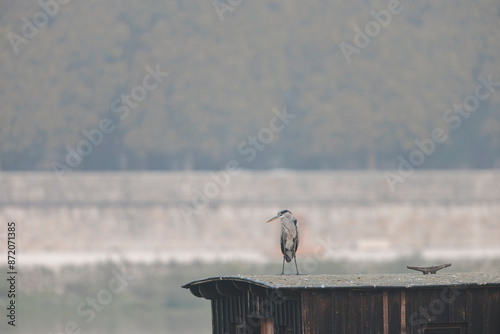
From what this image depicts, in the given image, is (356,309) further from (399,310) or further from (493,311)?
(493,311)

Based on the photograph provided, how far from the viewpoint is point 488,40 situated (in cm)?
5494

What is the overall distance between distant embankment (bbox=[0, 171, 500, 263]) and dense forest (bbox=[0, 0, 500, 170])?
3581 millimetres

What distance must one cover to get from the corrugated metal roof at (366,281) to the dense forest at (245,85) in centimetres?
3227

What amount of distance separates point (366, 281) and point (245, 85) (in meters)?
38.4

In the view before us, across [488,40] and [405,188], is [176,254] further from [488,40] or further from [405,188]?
[488,40]

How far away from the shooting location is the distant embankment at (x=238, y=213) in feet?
138

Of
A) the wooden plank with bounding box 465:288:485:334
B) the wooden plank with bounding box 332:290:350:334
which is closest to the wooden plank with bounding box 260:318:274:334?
the wooden plank with bounding box 332:290:350:334

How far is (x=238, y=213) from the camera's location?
1683 inches

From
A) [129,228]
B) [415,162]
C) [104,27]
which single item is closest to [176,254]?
[129,228]

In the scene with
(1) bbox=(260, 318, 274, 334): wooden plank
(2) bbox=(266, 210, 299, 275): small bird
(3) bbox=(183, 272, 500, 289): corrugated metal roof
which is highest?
(2) bbox=(266, 210, 299, 275): small bird

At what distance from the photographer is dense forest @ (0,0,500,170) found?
161 ft

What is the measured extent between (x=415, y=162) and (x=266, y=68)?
812cm

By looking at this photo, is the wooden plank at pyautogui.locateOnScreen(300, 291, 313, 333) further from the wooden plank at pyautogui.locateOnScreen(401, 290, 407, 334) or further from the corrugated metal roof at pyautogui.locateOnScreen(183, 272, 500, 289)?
the wooden plank at pyautogui.locateOnScreen(401, 290, 407, 334)

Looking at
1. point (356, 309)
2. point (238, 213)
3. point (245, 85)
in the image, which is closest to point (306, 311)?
point (356, 309)
